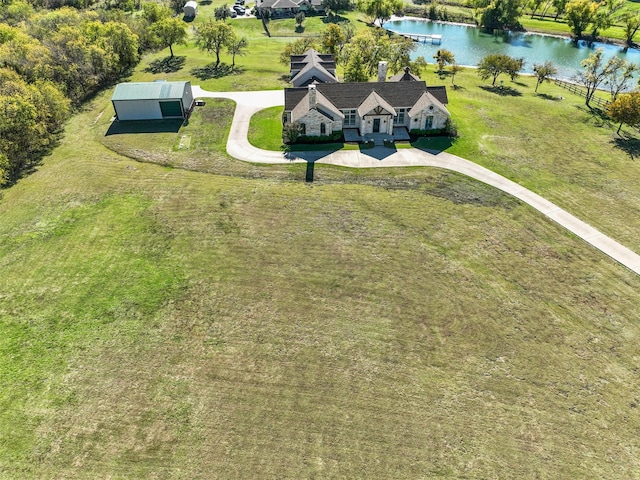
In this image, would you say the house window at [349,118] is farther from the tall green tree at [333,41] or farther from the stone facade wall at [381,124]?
the tall green tree at [333,41]

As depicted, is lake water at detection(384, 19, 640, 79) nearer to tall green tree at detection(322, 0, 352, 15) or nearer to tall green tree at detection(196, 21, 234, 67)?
tall green tree at detection(322, 0, 352, 15)

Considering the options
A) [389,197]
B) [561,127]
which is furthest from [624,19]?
[389,197]

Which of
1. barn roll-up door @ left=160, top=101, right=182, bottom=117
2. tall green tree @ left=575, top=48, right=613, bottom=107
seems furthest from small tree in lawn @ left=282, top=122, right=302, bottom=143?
tall green tree @ left=575, top=48, right=613, bottom=107

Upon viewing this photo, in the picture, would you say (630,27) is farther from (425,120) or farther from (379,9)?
(425,120)

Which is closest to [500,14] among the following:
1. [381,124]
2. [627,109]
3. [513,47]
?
[513,47]

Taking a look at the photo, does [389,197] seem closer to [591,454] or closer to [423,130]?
[423,130]

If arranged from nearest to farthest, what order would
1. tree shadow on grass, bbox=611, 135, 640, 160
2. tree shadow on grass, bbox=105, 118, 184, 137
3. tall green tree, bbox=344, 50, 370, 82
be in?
tree shadow on grass, bbox=611, 135, 640, 160
tree shadow on grass, bbox=105, 118, 184, 137
tall green tree, bbox=344, 50, 370, 82
